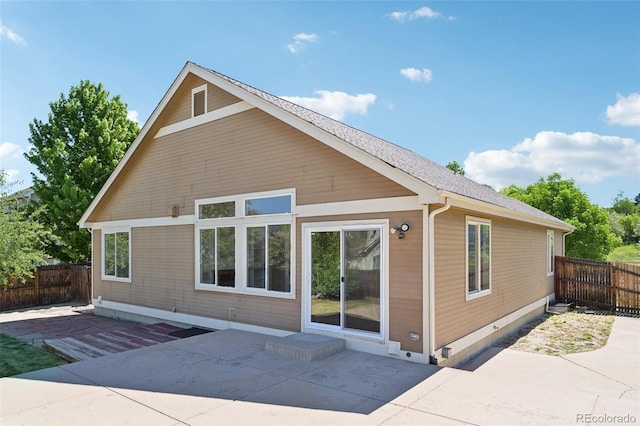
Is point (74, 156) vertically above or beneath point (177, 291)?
above

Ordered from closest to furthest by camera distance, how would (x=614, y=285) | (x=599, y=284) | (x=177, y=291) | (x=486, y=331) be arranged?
(x=486, y=331) < (x=177, y=291) < (x=614, y=285) < (x=599, y=284)

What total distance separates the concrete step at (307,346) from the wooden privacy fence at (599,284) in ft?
37.4

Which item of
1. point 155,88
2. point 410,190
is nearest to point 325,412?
point 410,190

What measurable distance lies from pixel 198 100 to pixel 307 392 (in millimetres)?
7588

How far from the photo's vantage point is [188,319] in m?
9.97

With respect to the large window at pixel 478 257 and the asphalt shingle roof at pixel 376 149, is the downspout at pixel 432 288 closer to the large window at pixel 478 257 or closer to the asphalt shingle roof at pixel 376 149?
the asphalt shingle roof at pixel 376 149

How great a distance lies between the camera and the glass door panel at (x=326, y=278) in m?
7.20

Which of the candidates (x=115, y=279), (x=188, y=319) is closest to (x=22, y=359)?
(x=188, y=319)

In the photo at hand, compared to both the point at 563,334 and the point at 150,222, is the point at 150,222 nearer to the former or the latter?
the point at 150,222

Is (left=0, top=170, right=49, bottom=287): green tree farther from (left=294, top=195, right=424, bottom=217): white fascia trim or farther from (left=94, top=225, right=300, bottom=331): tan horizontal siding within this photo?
(left=294, top=195, right=424, bottom=217): white fascia trim

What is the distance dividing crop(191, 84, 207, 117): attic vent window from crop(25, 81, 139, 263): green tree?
28.8 ft

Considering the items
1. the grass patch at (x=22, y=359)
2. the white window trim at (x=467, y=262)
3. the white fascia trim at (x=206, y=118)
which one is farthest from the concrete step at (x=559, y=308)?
the grass patch at (x=22, y=359)

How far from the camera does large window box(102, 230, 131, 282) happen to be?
1196cm

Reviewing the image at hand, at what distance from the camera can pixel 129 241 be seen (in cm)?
1182
